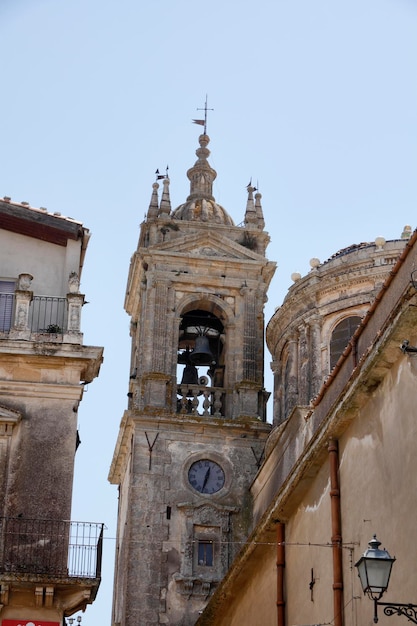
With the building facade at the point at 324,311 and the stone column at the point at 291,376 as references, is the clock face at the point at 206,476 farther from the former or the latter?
the stone column at the point at 291,376

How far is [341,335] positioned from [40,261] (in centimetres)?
1228

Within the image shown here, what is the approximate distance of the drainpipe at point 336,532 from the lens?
16.3m

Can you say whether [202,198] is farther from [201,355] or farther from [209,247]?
[201,355]

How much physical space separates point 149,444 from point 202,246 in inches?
232

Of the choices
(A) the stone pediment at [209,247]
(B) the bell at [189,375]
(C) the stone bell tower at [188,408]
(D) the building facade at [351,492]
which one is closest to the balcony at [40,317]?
(D) the building facade at [351,492]

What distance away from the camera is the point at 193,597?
3086cm

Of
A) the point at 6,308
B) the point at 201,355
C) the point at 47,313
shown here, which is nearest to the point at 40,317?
the point at 47,313

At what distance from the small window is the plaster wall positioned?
1041 cm

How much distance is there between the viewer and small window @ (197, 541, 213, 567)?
3139cm

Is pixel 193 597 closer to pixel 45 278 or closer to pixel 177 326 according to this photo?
pixel 177 326

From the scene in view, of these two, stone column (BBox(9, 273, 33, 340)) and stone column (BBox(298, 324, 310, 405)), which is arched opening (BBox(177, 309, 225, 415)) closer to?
stone column (BBox(298, 324, 310, 405))

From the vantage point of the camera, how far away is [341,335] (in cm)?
3381

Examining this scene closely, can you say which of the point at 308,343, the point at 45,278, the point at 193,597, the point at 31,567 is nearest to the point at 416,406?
the point at 31,567

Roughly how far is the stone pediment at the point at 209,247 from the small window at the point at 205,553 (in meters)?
7.78
